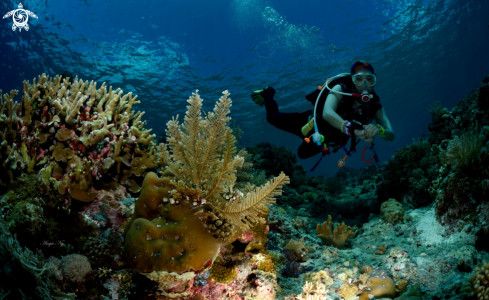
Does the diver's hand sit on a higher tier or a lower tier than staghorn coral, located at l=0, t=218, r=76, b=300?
higher

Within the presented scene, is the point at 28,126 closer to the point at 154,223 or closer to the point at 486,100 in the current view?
the point at 154,223

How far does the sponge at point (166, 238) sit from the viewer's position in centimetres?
224

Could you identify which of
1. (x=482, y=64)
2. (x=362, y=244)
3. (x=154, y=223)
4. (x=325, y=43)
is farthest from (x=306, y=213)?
(x=482, y=64)

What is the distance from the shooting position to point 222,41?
2406 centimetres

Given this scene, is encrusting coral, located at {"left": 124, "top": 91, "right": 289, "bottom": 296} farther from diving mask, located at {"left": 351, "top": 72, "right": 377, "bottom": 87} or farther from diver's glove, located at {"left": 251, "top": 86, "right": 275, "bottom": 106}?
diver's glove, located at {"left": 251, "top": 86, "right": 275, "bottom": 106}

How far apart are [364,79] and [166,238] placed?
5187mm

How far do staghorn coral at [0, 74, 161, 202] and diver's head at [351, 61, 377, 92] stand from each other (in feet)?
15.6

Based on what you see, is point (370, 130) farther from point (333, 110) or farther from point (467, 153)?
point (467, 153)

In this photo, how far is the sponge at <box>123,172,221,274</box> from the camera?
2240 mm

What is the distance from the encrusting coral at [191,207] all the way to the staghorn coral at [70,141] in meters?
1.59

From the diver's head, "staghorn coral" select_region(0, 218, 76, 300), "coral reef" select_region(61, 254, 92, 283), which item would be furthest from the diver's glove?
"staghorn coral" select_region(0, 218, 76, 300)

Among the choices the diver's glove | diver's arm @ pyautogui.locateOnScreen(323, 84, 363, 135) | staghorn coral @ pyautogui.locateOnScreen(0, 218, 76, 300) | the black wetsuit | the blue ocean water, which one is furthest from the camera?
the blue ocean water

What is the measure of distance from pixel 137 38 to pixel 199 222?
2478cm

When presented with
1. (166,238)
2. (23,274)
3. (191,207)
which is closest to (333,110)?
(191,207)
